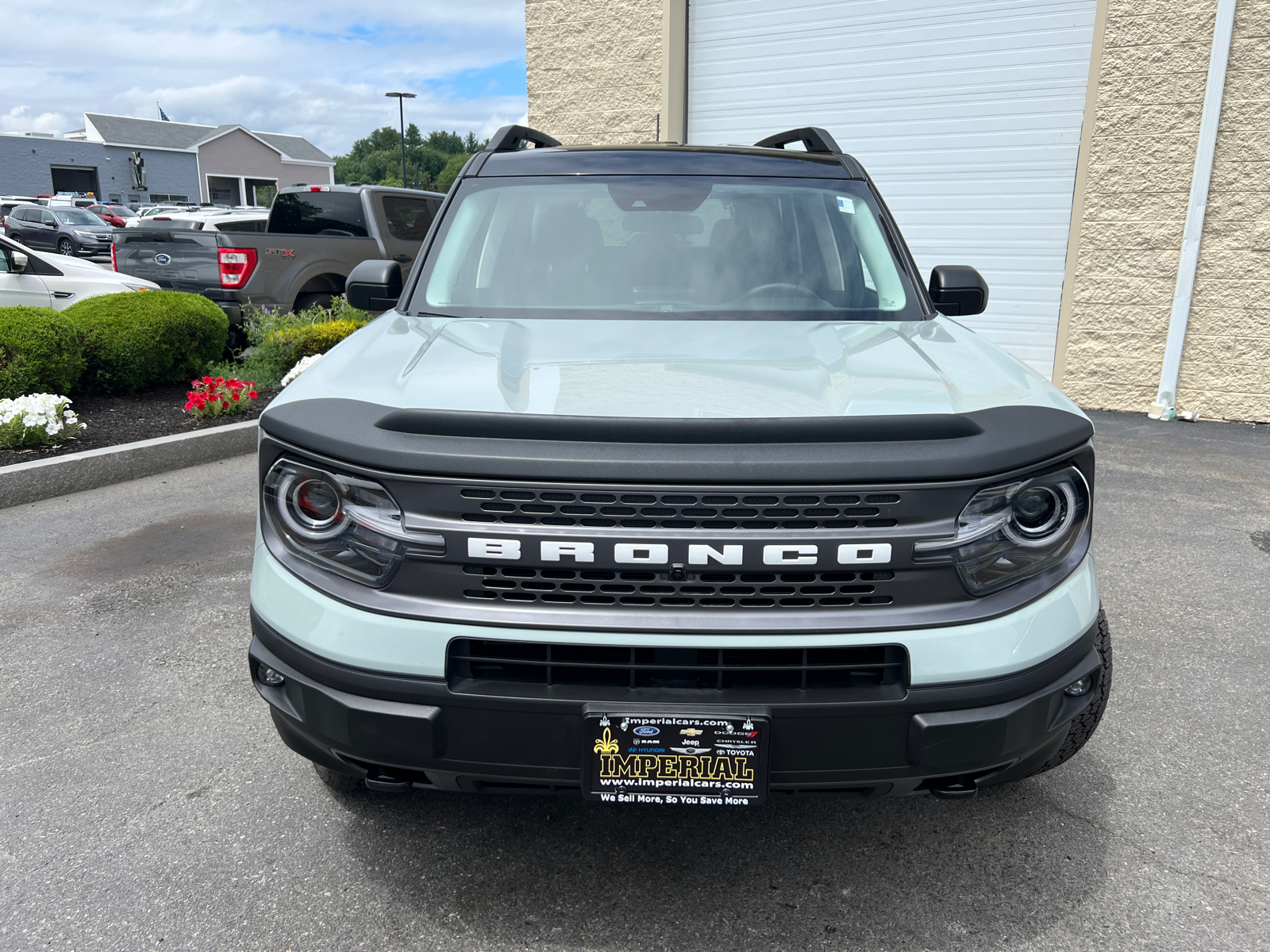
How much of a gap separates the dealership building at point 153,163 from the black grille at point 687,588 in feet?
240

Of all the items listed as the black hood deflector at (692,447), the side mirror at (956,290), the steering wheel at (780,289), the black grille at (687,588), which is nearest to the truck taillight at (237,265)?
the steering wheel at (780,289)

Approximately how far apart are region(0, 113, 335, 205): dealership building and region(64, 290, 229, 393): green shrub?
215 ft

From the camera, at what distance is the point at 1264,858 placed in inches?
94.7

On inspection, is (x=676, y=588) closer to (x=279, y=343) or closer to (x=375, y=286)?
(x=375, y=286)

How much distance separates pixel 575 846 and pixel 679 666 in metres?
0.91

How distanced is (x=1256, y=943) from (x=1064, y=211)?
8.19 m

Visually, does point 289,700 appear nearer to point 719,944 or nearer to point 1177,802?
point 719,944

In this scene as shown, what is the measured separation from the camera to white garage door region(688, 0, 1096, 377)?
8797 mm

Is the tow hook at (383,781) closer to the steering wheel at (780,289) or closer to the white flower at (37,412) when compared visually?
the steering wheel at (780,289)

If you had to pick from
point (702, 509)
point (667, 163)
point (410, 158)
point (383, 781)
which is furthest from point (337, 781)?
point (410, 158)

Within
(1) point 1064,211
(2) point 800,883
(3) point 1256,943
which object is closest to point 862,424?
(2) point 800,883

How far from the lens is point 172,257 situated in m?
9.17

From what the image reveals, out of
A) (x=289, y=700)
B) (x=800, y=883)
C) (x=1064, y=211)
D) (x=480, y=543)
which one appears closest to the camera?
(x=480, y=543)

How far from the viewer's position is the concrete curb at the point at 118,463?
18.5 ft
